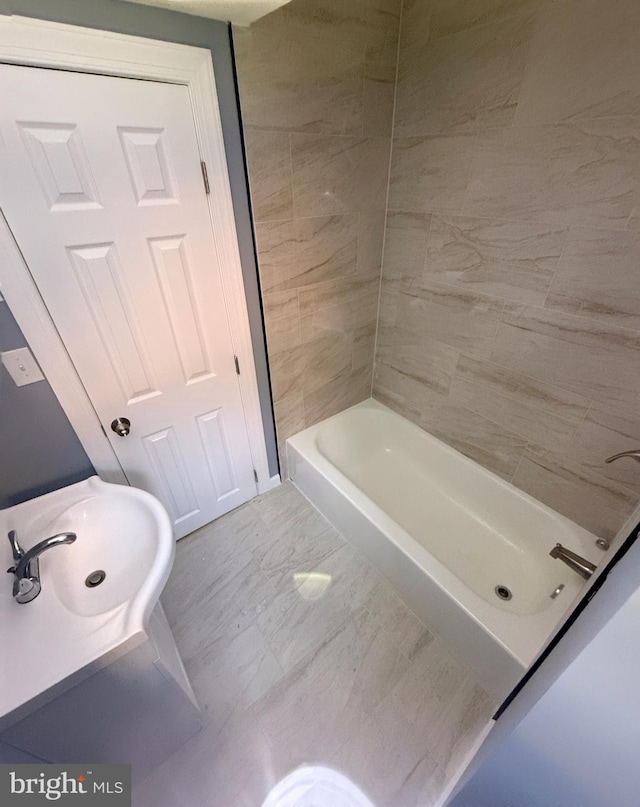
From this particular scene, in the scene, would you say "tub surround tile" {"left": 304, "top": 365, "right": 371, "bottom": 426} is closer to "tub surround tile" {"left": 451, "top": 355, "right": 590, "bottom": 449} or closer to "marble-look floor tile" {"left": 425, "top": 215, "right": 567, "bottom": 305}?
"tub surround tile" {"left": 451, "top": 355, "right": 590, "bottom": 449}

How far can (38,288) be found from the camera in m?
0.98

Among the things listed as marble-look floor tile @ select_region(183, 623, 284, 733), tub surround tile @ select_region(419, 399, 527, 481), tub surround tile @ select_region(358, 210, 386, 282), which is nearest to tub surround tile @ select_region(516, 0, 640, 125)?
tub surround tile @ select_region(358, 210, 386, 282)

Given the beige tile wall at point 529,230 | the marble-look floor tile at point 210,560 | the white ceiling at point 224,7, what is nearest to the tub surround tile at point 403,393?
the beige tile wall at point 529,230

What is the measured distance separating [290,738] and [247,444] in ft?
3.75

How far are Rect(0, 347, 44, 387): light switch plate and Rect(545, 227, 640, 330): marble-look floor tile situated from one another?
5.95ft

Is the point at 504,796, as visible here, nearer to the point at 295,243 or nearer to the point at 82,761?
the point at 82,761

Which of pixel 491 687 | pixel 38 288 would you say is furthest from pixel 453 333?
pixel 38 288

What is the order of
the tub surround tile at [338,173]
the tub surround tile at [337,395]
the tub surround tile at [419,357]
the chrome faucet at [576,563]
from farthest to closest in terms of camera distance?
the tub surround tile at [337,395] < the tub surround tile at [419,357] < the tub surround tile at [338,173] < the chrome faucet at [576,563]

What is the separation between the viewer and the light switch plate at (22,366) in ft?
3.31

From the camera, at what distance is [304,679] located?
128 cm

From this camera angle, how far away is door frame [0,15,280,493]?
80 cm

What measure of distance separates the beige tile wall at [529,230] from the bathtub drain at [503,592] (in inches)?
11.8

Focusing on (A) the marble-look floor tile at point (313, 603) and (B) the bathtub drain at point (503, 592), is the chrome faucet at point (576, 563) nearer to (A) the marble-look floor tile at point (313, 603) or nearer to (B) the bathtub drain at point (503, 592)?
(B) the bathtub drain at point (503, 592)
